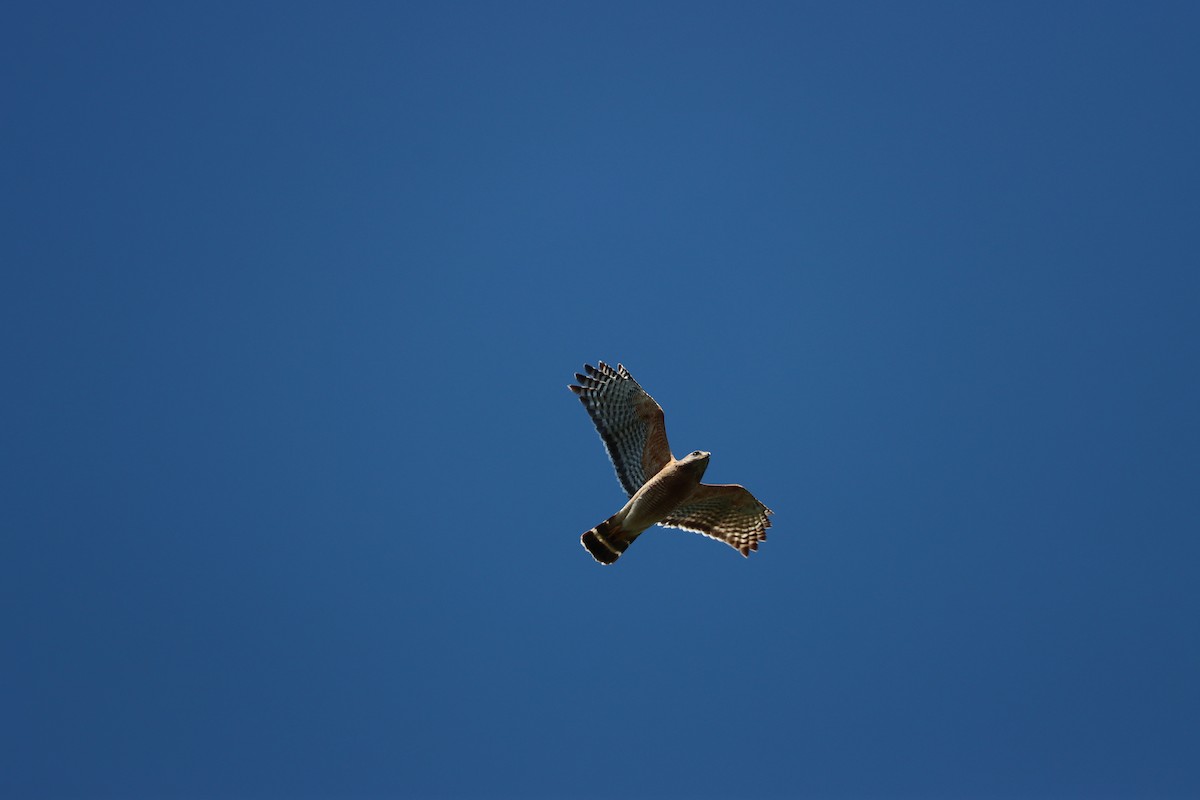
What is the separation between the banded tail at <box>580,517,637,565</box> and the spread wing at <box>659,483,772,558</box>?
0.97 metres

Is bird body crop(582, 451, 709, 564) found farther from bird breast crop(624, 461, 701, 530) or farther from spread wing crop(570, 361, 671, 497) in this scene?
spread wing crop(570, 361, 671, 497)

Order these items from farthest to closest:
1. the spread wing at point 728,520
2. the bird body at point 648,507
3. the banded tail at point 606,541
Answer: the spread wing at point 728,520, the banded tail at point 606,541, the bird body at point 648,507

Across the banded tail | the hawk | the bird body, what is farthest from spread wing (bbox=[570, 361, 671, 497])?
the banded tail

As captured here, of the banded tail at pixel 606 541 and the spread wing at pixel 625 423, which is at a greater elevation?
the spread wing at pixel 625 423

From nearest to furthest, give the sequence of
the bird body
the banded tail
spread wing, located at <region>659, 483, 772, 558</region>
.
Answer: the bird body
the banded tail
spread wing, located at <region>659, 483, 772, 558</region>

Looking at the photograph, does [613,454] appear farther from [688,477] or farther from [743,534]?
[743,534]

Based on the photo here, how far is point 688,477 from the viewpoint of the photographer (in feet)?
35.3

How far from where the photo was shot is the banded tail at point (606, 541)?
11.5m

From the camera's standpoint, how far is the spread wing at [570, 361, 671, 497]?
1155 centimetres

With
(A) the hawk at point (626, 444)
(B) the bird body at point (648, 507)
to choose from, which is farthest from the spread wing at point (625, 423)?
(B) the bird body at point (648, 507)

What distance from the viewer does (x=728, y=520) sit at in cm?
1251

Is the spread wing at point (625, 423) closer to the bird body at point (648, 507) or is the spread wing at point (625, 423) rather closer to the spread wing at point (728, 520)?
the bird body at point (648, 507)

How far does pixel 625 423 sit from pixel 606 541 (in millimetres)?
1483

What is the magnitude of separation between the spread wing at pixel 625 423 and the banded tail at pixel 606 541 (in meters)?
0.51
